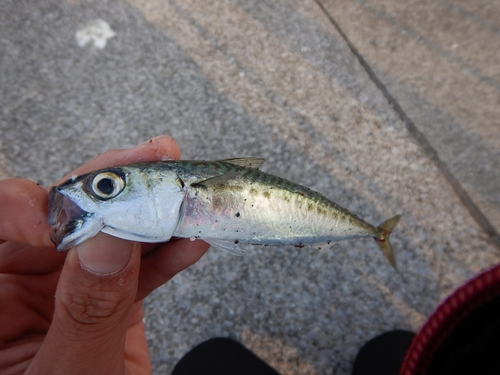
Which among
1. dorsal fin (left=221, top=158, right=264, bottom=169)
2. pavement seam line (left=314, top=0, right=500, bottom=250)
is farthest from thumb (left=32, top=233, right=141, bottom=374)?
pavement seam line (left=314, top=0, right=500, bottom=250)

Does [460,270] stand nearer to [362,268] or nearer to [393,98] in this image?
[362,268]

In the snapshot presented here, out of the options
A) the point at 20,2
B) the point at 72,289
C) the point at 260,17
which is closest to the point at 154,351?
the point at 72,289

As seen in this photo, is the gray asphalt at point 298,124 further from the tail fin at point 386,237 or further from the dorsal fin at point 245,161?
the dorsal fin at point 245,161

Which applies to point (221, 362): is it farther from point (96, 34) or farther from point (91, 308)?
point (96, 34)

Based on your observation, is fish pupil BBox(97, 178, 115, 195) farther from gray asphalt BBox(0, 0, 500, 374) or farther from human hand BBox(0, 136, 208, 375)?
gray asphalt BBox(0, 0, 500, 374)

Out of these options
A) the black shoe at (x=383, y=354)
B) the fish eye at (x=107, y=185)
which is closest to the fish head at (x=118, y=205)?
the fish eye at (x=107, y=185)

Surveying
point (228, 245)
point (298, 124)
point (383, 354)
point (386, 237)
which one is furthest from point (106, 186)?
point (298, 124)

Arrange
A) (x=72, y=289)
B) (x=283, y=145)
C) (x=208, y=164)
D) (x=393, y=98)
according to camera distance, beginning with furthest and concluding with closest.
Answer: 1. (x=393, y=98)
2. (x=283, y=145)
3. (x=208, y=164)
4. (x=72, y=289)
